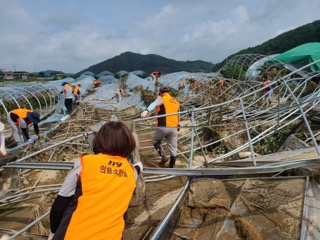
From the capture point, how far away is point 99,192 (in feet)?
5.53

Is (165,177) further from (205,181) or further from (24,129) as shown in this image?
(24,129)

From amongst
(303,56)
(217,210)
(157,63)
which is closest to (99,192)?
(217,210)

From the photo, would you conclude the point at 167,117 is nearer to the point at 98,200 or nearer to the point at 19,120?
the point at 98,200

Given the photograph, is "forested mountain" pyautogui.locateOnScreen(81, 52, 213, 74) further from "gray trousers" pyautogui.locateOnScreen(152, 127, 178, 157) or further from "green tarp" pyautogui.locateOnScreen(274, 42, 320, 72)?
"gray trousers" pyautogui.locateOnScreen(152, 127, 178, 157)

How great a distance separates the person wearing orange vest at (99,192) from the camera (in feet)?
5.48

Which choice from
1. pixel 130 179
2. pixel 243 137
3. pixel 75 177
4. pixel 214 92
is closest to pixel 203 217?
pixel 130 179

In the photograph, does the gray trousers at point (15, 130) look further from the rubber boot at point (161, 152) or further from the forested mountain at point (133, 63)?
the forested mountain at point (133, 63)

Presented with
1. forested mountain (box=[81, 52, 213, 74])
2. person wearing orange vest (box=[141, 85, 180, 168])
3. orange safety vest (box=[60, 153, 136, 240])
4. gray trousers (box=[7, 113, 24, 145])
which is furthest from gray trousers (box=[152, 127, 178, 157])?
forested mountain (box=[81, 52, 213, 74])

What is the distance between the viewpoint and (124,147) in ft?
6.10

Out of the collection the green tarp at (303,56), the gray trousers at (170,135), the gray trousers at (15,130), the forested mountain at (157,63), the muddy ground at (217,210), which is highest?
the forested mountain at (157,63)

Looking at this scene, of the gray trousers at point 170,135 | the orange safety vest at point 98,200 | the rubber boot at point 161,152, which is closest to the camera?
the orange safety vest at point 98,200

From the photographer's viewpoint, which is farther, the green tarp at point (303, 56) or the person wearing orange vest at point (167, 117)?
the green tarp at point (303, 56)

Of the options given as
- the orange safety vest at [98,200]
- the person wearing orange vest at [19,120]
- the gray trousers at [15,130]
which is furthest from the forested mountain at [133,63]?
the orange safety vest at [98,200]

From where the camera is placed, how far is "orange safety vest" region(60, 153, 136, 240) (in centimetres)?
166
